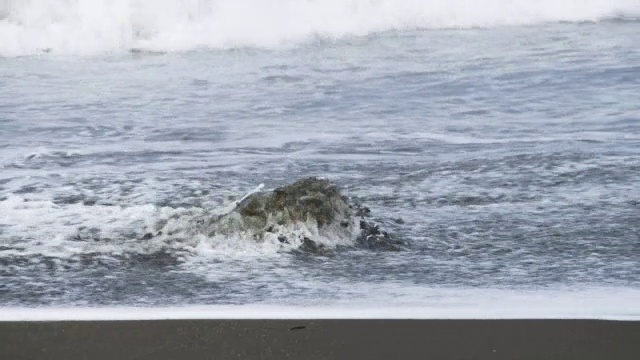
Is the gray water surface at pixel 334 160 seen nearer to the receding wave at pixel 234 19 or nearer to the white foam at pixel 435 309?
the white foam at pixel 435 309

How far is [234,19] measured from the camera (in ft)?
45.2

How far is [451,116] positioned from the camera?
825 centimetres

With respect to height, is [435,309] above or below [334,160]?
above

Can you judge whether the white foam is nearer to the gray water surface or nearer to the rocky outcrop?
the gray water surface

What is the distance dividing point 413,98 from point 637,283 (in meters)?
5.26

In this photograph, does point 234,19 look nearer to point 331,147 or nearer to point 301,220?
point 331,147

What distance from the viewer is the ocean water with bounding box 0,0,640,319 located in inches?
161

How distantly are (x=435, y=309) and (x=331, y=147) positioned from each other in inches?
141
